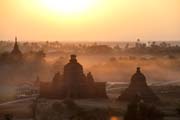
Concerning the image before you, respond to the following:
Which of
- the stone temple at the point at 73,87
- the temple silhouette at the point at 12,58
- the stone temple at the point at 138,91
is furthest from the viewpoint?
the temple silhouette at the point at 12,58

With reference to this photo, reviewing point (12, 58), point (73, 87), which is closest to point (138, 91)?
point (73, 87)

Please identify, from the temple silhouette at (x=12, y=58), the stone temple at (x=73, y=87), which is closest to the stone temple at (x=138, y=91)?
the stone temple at (x=73, y=87)

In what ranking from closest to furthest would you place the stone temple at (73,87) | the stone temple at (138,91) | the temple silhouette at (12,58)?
1. the stone temple at (138,91)
2. the stone temple at (73,87)
3. the temple silhouette at (12,58)

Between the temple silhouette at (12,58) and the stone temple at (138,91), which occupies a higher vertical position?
the temple silhouette at (12,58)

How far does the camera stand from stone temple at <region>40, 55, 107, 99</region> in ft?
108

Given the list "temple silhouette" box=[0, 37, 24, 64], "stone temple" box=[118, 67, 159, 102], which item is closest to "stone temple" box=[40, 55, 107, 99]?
"stone temple" box=[118, 67, 159, 102]

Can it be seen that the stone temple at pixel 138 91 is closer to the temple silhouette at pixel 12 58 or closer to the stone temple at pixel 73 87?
the stone temple at pixel 73 87

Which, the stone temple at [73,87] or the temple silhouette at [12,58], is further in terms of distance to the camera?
the temple silhouette at [12,58]

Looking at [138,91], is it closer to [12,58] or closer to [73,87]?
[73,87]

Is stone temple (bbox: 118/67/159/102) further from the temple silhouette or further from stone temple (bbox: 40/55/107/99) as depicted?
the temple silhouette

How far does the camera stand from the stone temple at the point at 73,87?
108 feet

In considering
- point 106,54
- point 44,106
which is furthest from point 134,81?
point 106,54

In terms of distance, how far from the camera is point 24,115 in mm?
28031

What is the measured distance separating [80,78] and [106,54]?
191 ft
